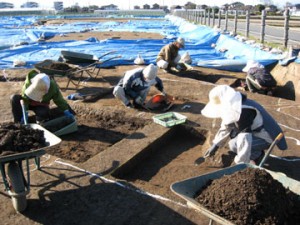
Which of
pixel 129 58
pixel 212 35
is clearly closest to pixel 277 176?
pixel 129 58

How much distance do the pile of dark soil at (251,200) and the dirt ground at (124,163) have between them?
72cm

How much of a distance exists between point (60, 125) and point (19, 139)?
2.01 m

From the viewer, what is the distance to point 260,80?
8.19m

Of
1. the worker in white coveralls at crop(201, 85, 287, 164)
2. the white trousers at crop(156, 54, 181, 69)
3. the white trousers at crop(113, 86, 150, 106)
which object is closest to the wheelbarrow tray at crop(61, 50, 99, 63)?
the white trousers at crop(156, 54, 181, 69)

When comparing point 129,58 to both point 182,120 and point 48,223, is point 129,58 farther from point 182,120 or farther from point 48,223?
point 48,223

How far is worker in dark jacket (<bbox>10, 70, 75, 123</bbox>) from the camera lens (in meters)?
4.93

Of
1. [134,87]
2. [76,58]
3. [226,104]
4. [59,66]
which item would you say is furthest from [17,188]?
[76,58]

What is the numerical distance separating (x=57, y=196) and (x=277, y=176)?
238cm

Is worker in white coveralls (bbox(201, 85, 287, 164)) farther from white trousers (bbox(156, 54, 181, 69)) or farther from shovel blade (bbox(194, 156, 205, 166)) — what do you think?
white trousers (bbox(156, 54, 181, 69))

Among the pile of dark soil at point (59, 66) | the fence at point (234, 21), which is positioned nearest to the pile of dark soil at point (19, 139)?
the pile of dark soil at point (59, 66)

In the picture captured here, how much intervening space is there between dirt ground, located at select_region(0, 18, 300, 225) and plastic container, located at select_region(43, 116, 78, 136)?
16 centimetres

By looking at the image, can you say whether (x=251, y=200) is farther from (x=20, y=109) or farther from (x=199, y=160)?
(x=20, y=109)

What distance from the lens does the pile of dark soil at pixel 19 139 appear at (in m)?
3.63

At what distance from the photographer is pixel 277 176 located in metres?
3.12
